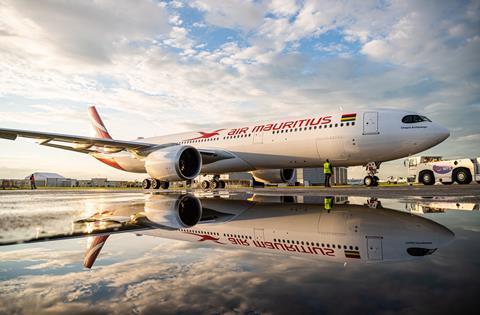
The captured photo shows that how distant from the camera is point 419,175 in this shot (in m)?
19.3

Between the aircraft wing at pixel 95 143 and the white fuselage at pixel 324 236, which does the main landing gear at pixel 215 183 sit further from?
the white fuselage at pixel 324 236

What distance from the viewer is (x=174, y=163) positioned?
11922mm

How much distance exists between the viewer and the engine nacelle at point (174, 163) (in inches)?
472

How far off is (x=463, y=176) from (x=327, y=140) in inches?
425

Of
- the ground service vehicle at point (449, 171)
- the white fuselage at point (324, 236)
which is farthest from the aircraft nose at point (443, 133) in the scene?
the white fuselage at point (324, 236)

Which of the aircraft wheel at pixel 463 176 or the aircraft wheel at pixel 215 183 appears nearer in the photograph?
the aircraft wheel at pixel 463 176

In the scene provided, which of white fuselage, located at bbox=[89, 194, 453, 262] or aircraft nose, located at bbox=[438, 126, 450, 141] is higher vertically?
aircraft nose, located at bbox=[438, 126, 450, 141]

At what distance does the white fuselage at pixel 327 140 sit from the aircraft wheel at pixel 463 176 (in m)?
8.34

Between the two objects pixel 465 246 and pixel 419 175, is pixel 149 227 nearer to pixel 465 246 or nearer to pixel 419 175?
pixel 465 246

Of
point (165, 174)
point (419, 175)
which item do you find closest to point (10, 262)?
point (165, 174)

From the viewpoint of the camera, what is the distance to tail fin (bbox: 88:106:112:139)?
24031 mm

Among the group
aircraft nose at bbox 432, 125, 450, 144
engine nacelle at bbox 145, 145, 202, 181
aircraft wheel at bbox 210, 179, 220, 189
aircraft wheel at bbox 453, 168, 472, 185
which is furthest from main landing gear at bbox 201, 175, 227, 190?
aircraft wheel at bbox 453, 168, 472, 185

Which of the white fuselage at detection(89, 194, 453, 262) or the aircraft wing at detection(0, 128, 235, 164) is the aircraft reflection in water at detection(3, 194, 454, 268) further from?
the aircraft wing at detection(0, 128, 235, 164)

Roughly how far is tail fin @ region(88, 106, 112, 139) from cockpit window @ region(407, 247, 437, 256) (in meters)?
24.6
